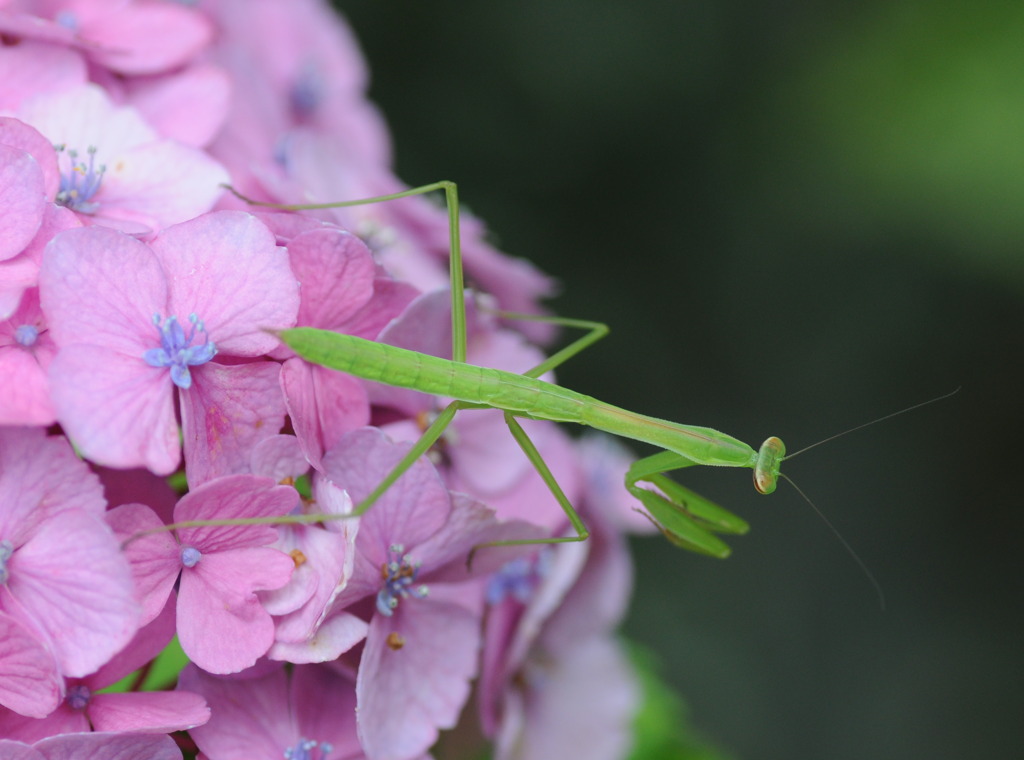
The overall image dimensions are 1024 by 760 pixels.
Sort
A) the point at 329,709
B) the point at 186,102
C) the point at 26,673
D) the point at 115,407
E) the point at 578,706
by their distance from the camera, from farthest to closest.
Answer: the point at 578,706 < the point at 186,102 < the point at 329,709 < the point at 115,407 < the point at 26,673

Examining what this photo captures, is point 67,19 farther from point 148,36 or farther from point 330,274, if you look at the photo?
point 330,274

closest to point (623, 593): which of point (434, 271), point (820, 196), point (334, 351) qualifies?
point (434, 271)

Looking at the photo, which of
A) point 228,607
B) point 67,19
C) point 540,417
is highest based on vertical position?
point 67,19

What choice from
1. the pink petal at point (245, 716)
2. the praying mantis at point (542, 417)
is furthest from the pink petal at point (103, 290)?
the pink petal at point (245, 716)

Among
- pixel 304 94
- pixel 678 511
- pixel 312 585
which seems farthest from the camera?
pixel 304 94

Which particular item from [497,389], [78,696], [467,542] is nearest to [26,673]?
[78,696]

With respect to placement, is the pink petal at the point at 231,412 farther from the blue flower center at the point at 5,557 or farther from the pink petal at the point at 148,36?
the pink petal at the point at 148,36
